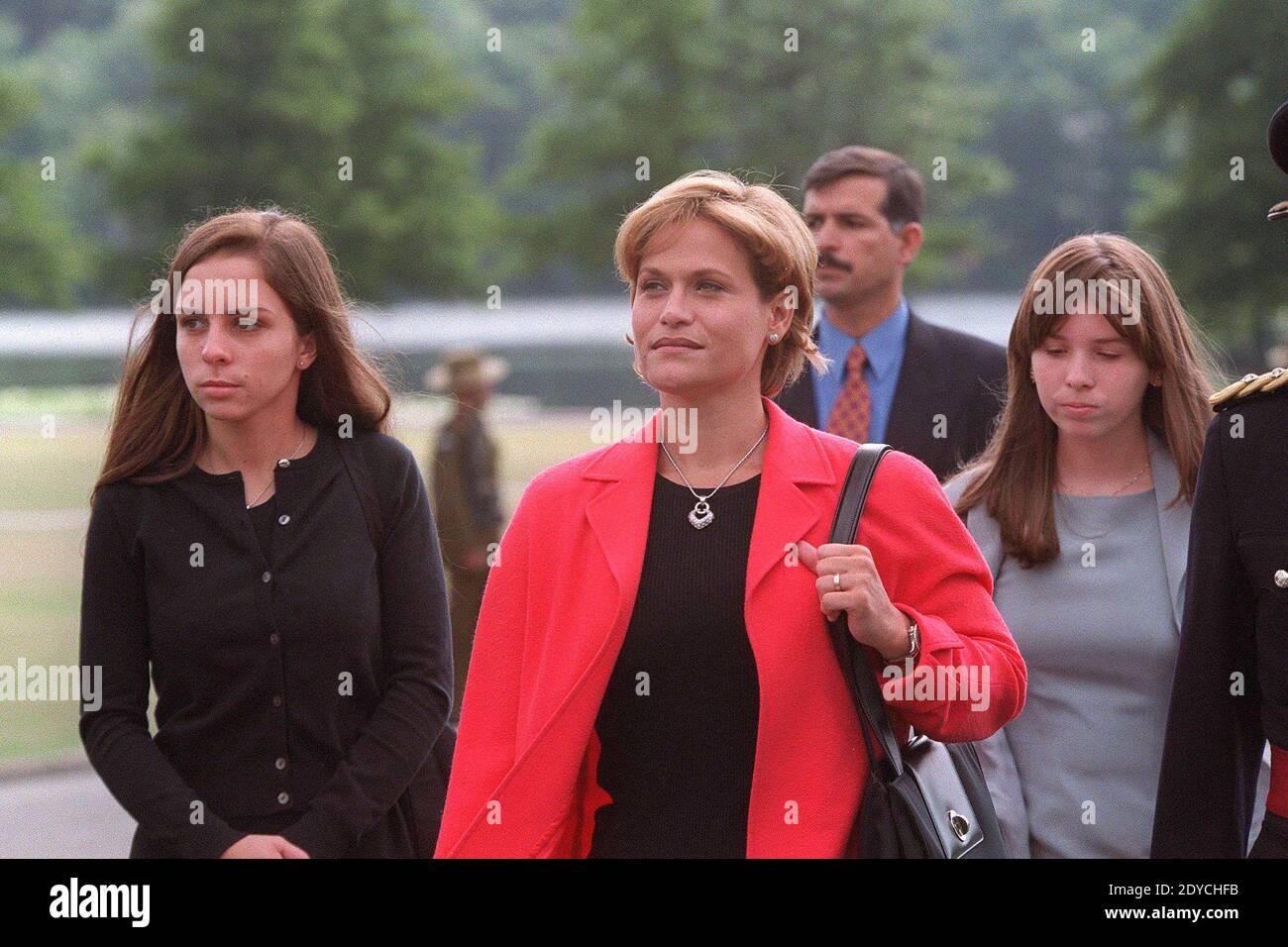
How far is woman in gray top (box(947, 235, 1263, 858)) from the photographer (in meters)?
3.61

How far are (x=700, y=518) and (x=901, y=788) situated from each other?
56 cm

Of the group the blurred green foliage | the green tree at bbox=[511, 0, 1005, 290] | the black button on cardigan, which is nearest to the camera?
the black button on cardigan

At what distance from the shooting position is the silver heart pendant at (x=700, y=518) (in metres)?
2.98

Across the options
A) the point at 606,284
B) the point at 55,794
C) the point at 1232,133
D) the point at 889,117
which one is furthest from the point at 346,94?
the point at 55,794

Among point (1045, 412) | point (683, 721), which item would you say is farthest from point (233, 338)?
point (1045, 412)

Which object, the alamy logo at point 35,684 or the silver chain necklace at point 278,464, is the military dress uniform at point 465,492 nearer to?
the alamy logo at point 35,684

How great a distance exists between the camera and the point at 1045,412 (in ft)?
13.0

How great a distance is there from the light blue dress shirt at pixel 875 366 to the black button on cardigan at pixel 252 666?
89.8 inches

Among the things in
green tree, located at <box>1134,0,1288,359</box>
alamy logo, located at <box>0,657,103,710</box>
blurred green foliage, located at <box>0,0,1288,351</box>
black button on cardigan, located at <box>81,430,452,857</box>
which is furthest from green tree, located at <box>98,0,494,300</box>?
black button on cardigan, located at <box>81,430,452,857</box>

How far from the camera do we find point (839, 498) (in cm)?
296

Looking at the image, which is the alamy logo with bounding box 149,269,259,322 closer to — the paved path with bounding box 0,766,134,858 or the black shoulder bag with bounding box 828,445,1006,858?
the black shoulder bag with bounding box 828,445,1006,858

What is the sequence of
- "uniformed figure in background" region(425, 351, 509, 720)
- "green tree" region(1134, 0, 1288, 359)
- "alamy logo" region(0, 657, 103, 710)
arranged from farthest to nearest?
1. "green tree" region(1134, 0, 1288, 359)
2. "alamy logo" region(0, 657, 103, 710)
3. "uniformed figure in background" region(425, 351, 509, 720)

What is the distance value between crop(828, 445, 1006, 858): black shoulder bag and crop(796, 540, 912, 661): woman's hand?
51 mm

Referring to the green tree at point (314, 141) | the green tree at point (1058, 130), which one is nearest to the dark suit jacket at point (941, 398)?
the green tree at point (314, 141)
